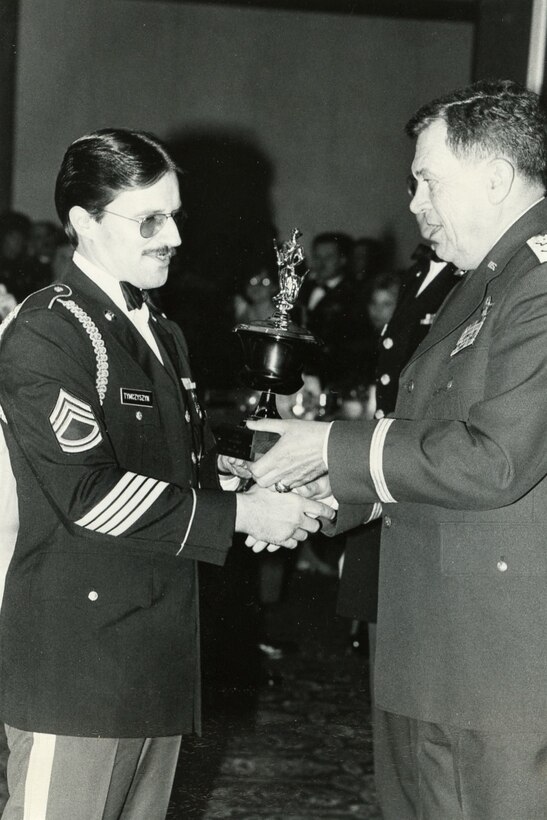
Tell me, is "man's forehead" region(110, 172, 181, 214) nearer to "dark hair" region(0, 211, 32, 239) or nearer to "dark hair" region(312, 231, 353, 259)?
"dark hair" region(312, 231, 353, 259)

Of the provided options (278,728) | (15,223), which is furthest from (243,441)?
(15,223)

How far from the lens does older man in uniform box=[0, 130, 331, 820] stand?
1808mm

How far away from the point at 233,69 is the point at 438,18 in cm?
199

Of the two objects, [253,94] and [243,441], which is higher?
[253,94]

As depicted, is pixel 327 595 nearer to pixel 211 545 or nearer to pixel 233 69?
pixel 211 545

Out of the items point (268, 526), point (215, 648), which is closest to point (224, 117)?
point (215, 648)

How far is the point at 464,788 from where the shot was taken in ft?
6.06

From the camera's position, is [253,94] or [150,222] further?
[253,94]

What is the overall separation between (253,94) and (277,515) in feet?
27.2

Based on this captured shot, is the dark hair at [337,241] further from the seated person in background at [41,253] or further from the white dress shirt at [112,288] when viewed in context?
the white dress shirt at [112,288]

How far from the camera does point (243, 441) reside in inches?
92.6

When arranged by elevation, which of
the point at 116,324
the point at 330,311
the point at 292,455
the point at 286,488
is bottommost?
the point at 330,311

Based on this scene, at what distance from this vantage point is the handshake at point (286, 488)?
6.75ft

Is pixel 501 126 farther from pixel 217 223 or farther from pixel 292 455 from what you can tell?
pixel 217 223
